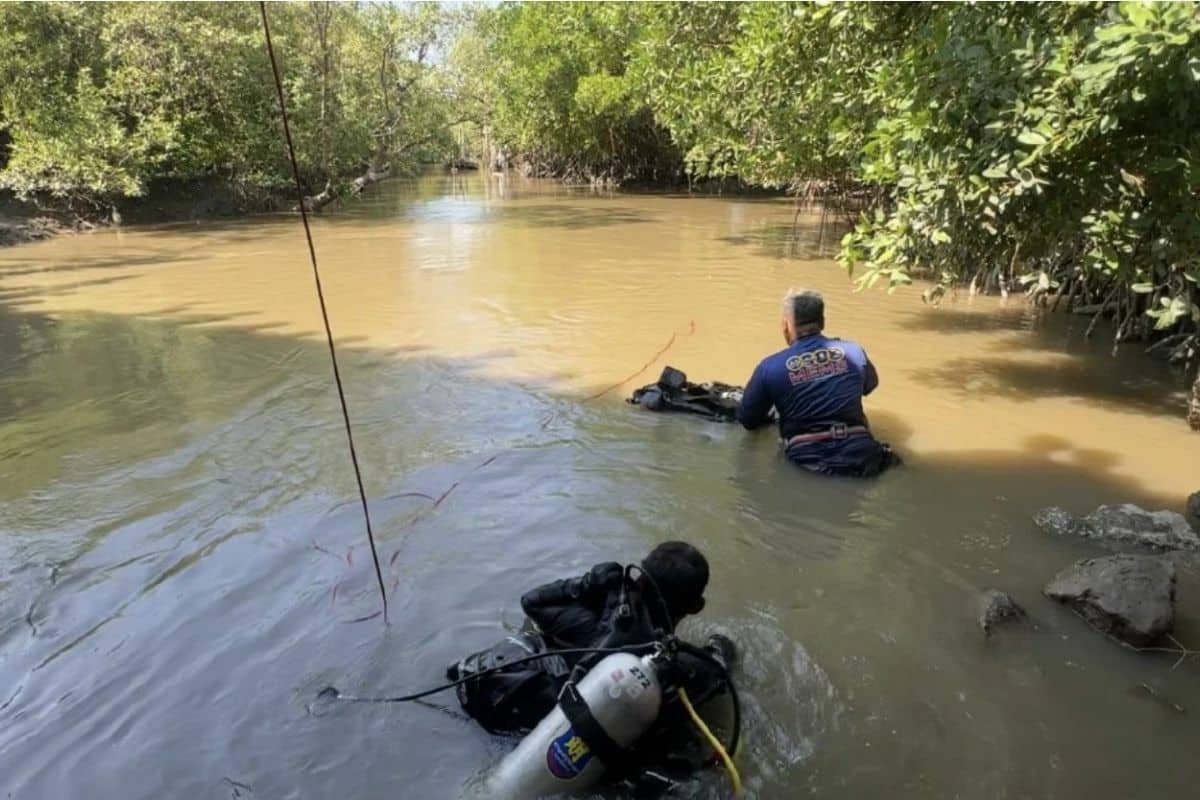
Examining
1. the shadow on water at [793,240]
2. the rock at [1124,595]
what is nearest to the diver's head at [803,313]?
the rock at [1124,595]

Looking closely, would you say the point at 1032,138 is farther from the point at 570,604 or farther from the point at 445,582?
the point at 445,582

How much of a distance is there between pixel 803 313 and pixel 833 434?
2.46 feet

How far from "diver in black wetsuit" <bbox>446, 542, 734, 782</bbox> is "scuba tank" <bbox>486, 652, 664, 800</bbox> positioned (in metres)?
0.15

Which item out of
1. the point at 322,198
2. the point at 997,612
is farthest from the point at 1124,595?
the point at 322,198

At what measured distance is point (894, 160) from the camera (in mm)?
5555

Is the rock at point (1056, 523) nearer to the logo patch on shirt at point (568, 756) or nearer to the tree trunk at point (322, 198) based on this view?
the logo patch on shirt at point (568, 756)

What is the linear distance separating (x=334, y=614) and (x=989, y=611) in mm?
2798

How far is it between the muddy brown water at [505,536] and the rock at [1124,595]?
9 cm

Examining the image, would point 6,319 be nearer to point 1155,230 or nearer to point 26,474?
point 26,474

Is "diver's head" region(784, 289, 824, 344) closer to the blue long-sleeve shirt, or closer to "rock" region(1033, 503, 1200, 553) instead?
the blue long-sleeve shirt

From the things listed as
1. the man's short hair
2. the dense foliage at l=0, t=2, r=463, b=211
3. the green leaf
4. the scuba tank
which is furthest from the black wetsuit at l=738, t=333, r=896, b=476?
the dense foliage at l=0, t=2, r=463, b=211

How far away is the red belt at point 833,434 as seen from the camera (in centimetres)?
502

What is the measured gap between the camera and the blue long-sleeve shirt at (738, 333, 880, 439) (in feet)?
16.1

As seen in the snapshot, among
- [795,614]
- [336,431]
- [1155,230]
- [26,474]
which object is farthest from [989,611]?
[26,474]
